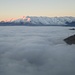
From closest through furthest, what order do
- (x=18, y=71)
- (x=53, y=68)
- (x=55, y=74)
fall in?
(x=55, y=74) → (x=18, y=71) → (x=53, y=68)

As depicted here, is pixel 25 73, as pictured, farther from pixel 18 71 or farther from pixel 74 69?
pixel 74 69

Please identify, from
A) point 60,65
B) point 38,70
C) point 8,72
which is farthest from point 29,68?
point 60,65

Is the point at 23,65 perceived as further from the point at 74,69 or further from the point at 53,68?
the point at 74,69

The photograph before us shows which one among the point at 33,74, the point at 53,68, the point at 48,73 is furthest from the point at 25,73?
the point at 53,68

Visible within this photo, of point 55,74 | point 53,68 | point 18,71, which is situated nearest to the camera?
point 55,74

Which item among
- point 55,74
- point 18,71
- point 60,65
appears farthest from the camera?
point 60,65

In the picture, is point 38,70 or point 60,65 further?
point 60,65

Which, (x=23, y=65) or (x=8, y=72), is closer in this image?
(x=8, y=72)

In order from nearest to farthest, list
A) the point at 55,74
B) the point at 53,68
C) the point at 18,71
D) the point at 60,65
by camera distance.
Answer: the point at 55,74 → the point at 18,71 → the point at 53,68 → the point at 60,65
